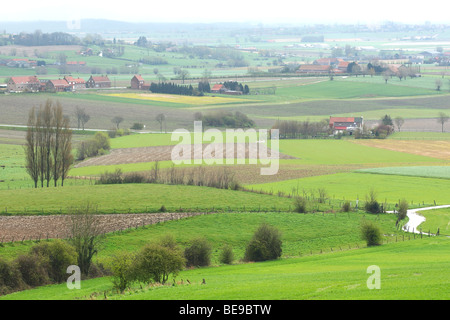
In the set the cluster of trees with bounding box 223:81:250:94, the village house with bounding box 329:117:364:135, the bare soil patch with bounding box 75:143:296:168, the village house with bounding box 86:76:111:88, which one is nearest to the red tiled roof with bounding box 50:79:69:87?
the village house with bounding box 86:76:111:88

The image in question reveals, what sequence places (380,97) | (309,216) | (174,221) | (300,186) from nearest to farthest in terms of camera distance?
1. (174,221)
2. (309,216)
3. (300,186)
4. (380,97)

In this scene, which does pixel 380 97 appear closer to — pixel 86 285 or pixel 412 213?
pixel 412 213

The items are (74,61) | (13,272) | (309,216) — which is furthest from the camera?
(74,61)

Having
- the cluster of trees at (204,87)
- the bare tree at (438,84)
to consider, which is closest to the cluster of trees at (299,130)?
the cluster of trees at (204,87)

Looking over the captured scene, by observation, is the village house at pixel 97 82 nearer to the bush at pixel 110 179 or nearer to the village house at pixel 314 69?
the village house at pixel 314 69
